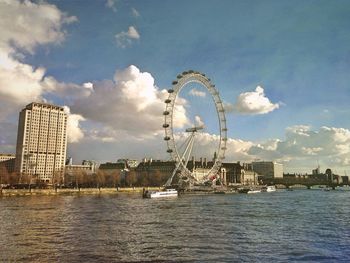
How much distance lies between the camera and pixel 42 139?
17362 cm

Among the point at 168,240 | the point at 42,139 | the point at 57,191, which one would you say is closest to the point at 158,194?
the point at 57,191

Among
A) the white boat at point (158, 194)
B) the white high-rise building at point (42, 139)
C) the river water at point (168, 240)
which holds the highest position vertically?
the white high-rise building at point (42, 139)

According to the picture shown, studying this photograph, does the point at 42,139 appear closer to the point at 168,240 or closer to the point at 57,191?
the point at 57,191

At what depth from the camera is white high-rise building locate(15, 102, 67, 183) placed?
16938 cm

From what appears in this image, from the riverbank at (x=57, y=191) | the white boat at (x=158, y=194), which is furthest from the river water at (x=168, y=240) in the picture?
the riverbank at (x=57, y=191)

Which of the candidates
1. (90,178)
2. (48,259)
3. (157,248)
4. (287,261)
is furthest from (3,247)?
(90,178)

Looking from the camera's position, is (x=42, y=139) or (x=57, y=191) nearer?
(x=57, y=191)

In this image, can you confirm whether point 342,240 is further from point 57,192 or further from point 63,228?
point 57,192

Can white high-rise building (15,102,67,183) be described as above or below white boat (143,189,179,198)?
above

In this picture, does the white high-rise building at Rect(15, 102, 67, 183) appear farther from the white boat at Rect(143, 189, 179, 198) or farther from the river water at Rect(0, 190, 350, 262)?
the river water at Rect(0, 190, 350, 262)

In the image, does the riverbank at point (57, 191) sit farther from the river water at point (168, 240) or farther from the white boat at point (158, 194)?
the river water at point (168, 240)

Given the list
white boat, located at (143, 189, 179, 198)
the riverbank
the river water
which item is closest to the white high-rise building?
the riverbank

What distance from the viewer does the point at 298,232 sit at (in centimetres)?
3416

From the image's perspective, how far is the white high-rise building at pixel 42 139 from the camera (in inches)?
6668
